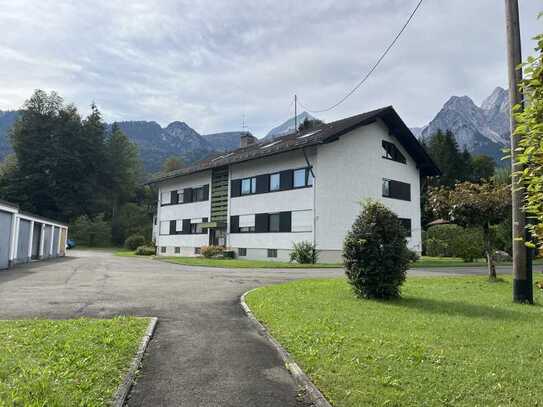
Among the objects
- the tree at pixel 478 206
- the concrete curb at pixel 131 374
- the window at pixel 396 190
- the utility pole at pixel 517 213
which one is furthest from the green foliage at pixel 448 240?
the concrete curb at pixel 131 374

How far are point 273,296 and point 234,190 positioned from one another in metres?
22.3

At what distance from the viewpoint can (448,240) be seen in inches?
1406

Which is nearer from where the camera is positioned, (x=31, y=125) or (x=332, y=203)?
(x=332, y=203)

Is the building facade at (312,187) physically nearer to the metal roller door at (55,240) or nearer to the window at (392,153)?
the window at (392,153)

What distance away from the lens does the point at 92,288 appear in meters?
12.3

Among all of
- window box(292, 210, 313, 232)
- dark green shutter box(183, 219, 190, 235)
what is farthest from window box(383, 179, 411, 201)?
dark green shutter box(183, 219, 190, 235)

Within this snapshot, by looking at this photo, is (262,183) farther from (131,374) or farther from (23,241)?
(131,374)

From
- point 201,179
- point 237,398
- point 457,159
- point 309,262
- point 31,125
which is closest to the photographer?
point 237,398

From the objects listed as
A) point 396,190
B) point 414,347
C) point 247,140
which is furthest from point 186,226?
point 414,347

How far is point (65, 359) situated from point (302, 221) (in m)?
21.9

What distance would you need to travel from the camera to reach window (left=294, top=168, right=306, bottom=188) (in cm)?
2699

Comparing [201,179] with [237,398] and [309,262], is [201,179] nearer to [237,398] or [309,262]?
[309,262]

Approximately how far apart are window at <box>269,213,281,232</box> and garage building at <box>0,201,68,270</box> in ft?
46.4

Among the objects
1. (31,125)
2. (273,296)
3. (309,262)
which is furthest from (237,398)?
(31,125)
